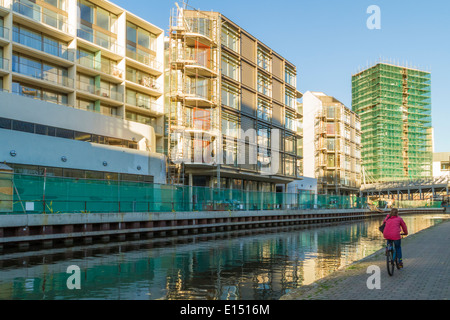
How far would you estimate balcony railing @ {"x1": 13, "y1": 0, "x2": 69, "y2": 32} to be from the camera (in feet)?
119

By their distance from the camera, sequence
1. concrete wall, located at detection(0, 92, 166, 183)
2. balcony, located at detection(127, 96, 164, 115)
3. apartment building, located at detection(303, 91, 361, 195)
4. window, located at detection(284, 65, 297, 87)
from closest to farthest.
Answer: concrete wall, located at detection(0, 92, 166, 183)
balcony, located at detection(127, 96, 164, 115)
window, located at detection(284, 65, 297, 87)
apartment building, located at detection(303, 91, 361, 195)

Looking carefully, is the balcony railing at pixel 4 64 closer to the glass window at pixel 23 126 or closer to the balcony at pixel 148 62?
the glass window at pixel 23 126

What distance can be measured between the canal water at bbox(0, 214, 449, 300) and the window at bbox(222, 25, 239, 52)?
33323 millimetres

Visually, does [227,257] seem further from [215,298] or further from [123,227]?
[123,227]

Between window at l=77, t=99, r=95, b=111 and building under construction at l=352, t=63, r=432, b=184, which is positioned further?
building under construction at l=352, t=63, r=432, b=184

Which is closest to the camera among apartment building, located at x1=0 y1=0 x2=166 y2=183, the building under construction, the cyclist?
the cyclist

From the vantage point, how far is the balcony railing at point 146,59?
4694 cm

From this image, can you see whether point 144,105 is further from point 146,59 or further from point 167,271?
point 167,271

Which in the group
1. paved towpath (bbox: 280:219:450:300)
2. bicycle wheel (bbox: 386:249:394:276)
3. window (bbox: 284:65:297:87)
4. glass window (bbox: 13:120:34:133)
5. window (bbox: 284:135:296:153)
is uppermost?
window (bbox: 284:65:297:87)

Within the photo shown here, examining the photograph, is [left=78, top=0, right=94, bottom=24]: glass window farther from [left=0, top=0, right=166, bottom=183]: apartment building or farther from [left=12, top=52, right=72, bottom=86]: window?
[left=12, top=52, right=72, bottom=86]: window

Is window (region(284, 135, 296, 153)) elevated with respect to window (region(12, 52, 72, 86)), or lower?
lower

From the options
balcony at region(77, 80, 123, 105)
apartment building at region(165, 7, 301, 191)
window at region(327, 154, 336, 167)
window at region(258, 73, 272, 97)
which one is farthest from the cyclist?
window at region(327, 154, 336, 167)

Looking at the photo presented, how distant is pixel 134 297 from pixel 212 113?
38.4 meters
